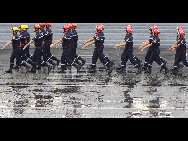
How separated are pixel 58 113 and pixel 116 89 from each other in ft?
12.2

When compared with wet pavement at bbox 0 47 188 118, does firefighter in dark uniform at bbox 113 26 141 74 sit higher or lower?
higher

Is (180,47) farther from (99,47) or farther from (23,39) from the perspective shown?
(23,39)

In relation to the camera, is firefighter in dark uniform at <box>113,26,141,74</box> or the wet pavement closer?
the wet pavement

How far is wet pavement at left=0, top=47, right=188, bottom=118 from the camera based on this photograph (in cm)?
1313

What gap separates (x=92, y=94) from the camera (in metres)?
15.3

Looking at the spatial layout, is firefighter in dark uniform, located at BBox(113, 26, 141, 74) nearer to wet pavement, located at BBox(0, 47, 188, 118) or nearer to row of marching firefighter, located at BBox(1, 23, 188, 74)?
row of marching firefighter, located at BBox(1, 23, 188, 74)

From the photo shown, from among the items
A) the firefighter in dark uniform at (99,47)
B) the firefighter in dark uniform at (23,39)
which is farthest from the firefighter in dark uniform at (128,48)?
the firefighter in dark uniform at (23,39)

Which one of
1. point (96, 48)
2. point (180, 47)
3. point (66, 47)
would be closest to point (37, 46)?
point (66, 47)

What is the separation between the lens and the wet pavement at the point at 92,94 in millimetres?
13133

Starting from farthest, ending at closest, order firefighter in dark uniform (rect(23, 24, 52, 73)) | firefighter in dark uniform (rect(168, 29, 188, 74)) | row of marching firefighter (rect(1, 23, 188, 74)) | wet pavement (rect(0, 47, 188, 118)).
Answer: firefighter in dark uniform (rect(23, 24, 52, 73)) < row of marching firefighter (rect(1, 23, 188, 74)) < firefighter in dark uniform (rect(168, 29, 188, 74)) < wet pavement (rect(0, 47, 188, 118))

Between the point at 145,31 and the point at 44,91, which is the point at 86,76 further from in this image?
the point at 145,31

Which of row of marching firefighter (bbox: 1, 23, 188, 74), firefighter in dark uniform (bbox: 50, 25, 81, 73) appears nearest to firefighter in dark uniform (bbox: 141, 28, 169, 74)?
row of marching firefighter (bbox: 1, 23, 188, 74)

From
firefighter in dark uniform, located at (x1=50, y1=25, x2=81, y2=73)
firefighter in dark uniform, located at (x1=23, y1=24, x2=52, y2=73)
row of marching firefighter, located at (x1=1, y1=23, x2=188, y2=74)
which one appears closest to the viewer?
row of marching firefighter, located at (x1=1, y1=23, x2=188, y2=74)

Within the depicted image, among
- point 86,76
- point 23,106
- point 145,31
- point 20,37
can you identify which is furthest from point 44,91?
point 145,31
